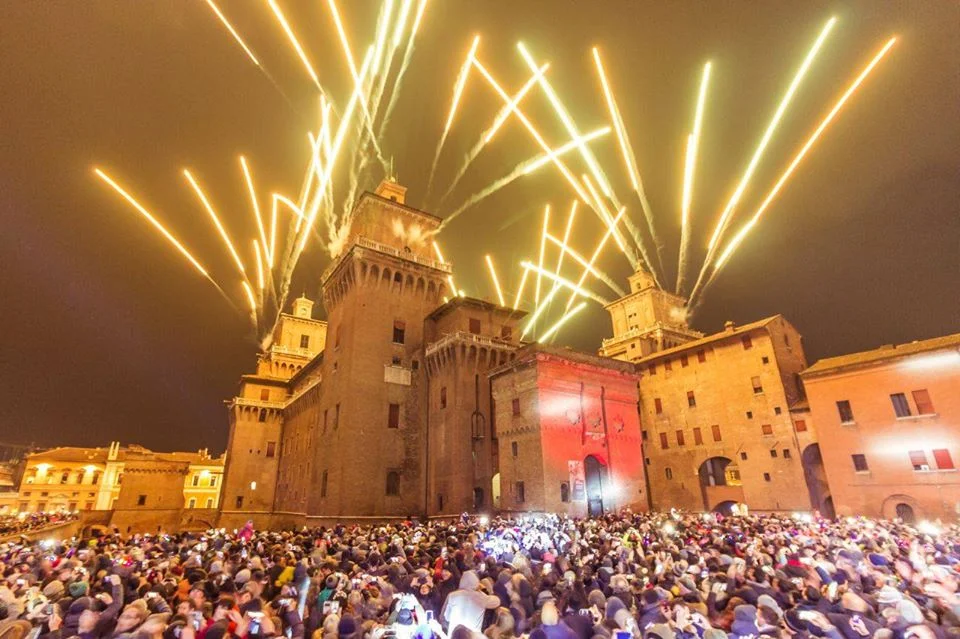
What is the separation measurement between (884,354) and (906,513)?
10.2 meters

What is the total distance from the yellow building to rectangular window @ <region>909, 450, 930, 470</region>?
87651 millimetres

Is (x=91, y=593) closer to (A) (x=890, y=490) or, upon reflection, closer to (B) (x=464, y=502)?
(B) (x=464, y=502)

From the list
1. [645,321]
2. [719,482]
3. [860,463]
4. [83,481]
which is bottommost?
[719,482]

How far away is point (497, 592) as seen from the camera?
27.5 ft

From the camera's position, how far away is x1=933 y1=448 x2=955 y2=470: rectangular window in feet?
92.1

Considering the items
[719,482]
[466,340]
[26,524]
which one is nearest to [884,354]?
[719,482]

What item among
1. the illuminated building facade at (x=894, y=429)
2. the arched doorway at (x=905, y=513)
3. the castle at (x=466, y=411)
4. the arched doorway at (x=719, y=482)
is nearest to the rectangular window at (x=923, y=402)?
the illuminated building facade at (x=894, y=429)

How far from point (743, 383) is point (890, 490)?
40.5ft

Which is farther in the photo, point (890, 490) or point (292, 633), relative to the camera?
point (890, 490)

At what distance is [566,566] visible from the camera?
1023 centimetres

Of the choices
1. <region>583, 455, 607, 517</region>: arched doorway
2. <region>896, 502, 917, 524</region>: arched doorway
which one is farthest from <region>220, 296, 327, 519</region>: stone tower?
<region>896, 502, 917, 524</region>: arched doorway

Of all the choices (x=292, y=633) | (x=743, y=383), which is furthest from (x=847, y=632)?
(x=743, y=383)

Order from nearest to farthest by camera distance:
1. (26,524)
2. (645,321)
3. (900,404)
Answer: (900,404), (26,524), (645,321)

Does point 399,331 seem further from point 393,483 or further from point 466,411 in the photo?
point 393,483
